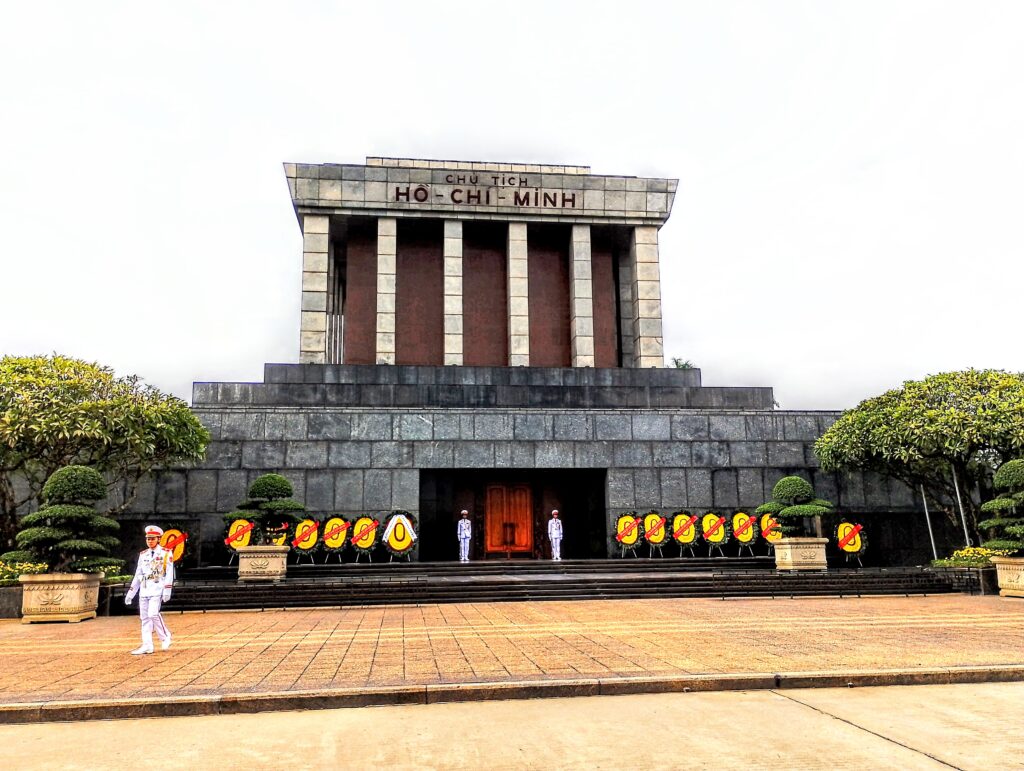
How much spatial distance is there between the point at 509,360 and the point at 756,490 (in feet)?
38.3

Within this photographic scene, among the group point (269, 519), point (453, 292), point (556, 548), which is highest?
point (453, 292)

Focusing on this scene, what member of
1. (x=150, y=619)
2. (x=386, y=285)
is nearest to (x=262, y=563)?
(x=150, y=619)

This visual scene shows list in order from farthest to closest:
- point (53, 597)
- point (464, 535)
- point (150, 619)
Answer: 1. point (464, 535)
2. point (53, 597)
3. point (150, 619)

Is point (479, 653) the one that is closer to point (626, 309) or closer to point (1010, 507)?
point (1010, 507)

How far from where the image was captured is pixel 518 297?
106 ft

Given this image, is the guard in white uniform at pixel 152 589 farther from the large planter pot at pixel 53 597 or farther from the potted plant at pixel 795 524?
the potted plant at pixel 795 524

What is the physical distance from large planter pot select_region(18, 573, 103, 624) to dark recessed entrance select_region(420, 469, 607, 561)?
11917mm

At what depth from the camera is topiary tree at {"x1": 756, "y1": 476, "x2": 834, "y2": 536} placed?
2071 centimetres

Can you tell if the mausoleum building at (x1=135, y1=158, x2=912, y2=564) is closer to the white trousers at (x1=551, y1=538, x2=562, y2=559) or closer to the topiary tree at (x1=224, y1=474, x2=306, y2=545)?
the white trousers at (x1=551, y1=538, x2=562, y2=559)

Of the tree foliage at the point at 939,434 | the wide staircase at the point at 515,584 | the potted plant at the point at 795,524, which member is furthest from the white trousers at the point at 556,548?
the tree foliage at the point at 939,434

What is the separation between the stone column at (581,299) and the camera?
32.2 meters

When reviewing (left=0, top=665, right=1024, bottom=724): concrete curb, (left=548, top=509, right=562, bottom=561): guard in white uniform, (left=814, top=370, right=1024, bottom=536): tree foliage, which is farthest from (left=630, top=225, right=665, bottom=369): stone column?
(left=0, top=665, right=1024, bottom=724): concrete curb

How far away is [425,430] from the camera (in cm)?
2444

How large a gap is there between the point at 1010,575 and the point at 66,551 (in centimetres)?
2079
